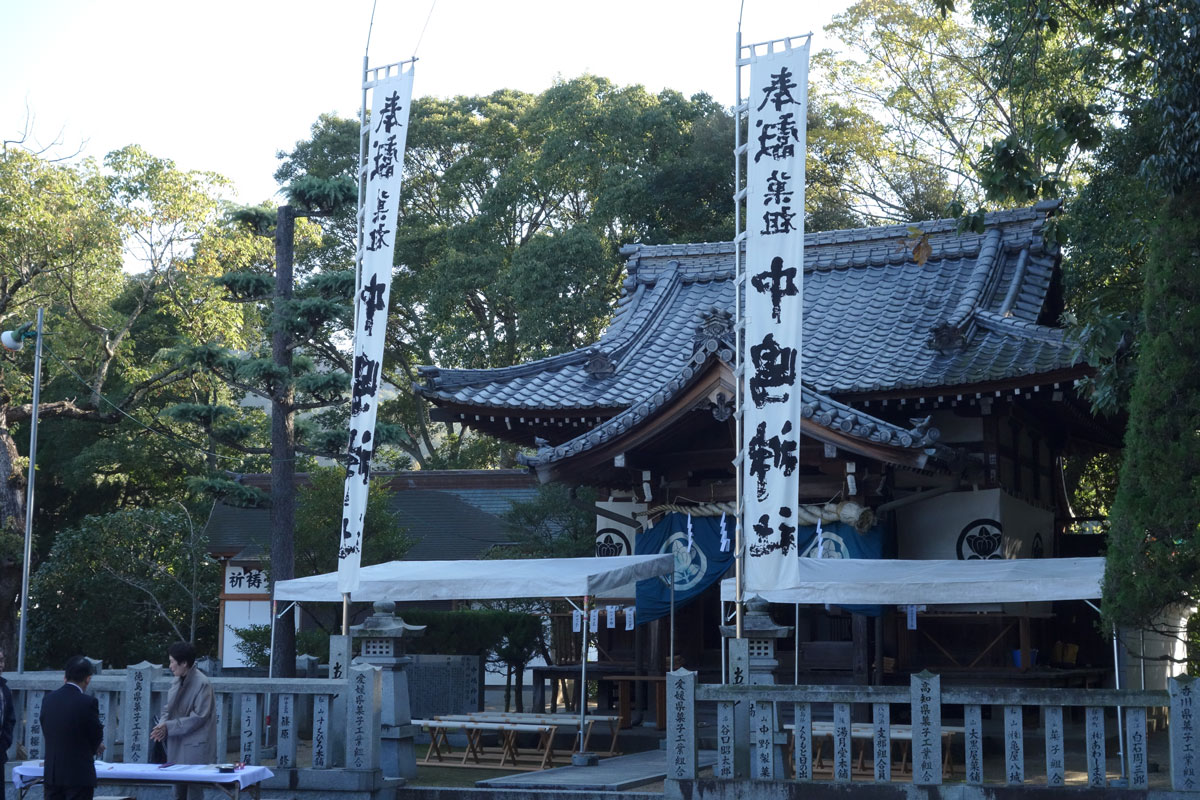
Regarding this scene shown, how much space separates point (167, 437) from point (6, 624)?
300 inches

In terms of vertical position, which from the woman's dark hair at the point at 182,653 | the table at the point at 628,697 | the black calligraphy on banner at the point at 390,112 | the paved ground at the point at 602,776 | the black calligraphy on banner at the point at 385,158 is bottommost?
the paved ground at the point at 602,776

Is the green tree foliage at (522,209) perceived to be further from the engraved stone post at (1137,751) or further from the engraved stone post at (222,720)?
the engraved stone post at (1137,751)

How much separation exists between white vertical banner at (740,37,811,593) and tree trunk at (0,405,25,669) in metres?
16.5

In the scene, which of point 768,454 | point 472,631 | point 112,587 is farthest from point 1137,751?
point 112,587

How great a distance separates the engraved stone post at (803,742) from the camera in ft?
30.7

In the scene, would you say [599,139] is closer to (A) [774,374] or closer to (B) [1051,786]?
(A) [774,374]

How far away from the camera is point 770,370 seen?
420 inches

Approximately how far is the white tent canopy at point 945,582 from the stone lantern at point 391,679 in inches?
133

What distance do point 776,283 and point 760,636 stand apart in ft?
11.3

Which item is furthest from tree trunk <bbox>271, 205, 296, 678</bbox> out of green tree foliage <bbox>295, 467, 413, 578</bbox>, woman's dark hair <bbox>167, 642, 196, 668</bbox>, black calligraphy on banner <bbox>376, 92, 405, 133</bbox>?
woman's dark hair <bbox>167, 642, 196, 668</bbox>

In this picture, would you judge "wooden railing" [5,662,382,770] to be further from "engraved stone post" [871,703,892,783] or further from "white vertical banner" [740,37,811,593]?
"engraved stone post" [871,703,892,783]

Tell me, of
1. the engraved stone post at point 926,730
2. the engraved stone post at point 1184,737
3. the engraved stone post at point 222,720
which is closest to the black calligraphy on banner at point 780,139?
the engraved stone post at point 926,730

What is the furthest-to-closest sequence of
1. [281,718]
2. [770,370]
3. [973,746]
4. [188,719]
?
[770,370] < [281,718] < [973,746] < [188,719]

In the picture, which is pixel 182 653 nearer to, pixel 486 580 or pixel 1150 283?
pixel 486 580
